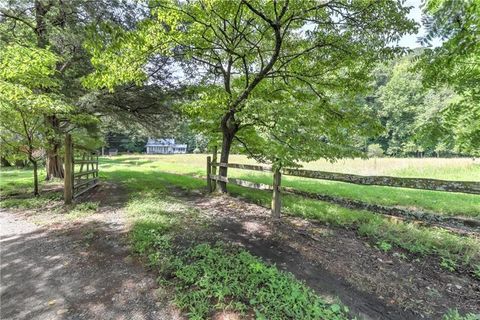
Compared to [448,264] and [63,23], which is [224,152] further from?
[63,23]

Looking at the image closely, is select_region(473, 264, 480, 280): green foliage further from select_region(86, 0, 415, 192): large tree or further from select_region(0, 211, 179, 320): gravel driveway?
select_region(0, 211, 179, 320): gravel driveway

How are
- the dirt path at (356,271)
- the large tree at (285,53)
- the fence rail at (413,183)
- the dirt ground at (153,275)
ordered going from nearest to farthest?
1. the dirt ground at (153,275)
2. the dirt path at (356,271)
3. the fence rail at (413,183)
4. the large tree at (285,53)

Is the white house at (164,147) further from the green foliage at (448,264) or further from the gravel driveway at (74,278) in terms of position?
the green foliage at (448,264)

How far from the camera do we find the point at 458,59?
3785 millimetres

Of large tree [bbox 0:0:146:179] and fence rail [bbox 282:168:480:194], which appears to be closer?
fence rail [bbox 282:168:480:194]

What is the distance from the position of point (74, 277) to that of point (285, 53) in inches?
263

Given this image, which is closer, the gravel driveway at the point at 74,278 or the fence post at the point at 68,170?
the gravel driveway at the point at 74,278

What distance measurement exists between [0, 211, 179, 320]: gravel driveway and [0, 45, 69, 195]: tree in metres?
3.15

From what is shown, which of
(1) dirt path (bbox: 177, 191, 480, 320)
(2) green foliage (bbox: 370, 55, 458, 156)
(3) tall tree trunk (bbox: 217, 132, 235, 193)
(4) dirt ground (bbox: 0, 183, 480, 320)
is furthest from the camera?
(3) tall tree trunk (bbox: 217, 132, 235, 193)

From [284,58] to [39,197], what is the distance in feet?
26.7

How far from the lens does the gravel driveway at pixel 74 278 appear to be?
2.62 m

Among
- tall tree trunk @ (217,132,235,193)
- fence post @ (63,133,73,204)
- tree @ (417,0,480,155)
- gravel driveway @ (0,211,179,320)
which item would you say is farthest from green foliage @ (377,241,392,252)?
fence post @ (63,133,73,204)

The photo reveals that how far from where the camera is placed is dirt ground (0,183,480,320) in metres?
2.76

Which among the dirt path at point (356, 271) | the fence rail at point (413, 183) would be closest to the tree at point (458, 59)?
the fence rail at point (413, 183)
